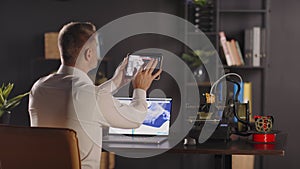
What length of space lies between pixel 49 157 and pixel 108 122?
33 cm

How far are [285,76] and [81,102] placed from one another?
2927mm

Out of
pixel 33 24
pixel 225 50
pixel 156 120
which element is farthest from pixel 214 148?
pixel 33 24

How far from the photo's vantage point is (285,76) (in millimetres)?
5191

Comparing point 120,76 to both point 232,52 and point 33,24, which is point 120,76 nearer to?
point 232,52

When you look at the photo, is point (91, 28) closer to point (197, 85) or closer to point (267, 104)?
point (197, 85)

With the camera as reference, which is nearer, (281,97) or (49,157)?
(49,157)

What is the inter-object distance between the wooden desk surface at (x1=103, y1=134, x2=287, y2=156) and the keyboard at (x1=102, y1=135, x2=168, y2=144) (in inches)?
1.8

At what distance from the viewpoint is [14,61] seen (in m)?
5.36

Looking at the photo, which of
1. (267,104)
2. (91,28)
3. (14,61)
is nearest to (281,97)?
(267,104)

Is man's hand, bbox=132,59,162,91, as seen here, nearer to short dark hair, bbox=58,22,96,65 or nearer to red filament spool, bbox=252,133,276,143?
short dark hair, bbox=58,22,96,65

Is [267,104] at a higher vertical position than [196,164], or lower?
higher

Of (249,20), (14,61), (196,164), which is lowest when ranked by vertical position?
(196,164)

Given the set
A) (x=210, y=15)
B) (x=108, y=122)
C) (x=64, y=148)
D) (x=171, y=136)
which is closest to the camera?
(x=64, y=148)

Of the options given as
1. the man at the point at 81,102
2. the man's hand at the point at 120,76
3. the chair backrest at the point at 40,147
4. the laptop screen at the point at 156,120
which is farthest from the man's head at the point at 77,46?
the laptop screen at the point at 156,120
